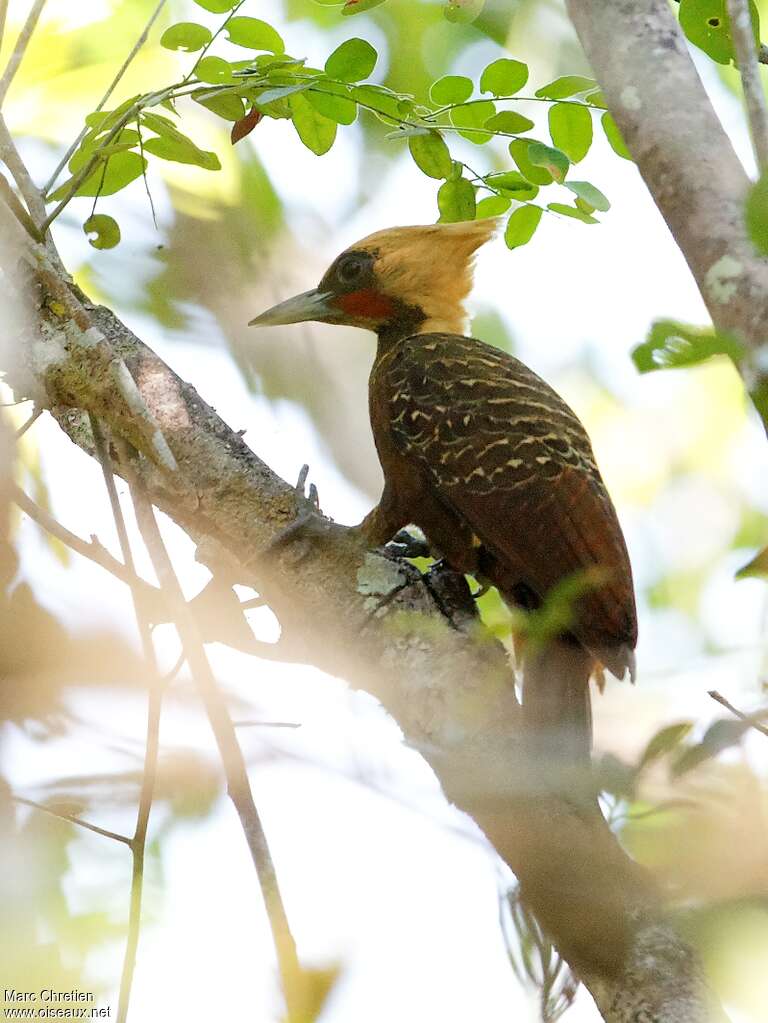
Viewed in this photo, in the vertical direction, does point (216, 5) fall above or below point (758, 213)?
above

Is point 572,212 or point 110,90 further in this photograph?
point 572,212

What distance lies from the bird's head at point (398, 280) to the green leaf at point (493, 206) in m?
0.69

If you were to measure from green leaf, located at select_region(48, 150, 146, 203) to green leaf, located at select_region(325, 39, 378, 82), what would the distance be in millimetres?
462

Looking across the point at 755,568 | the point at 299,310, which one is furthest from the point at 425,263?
the point at 755,568

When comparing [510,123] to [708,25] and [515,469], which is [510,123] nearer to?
[708,25]

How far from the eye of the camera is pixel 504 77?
2553mm

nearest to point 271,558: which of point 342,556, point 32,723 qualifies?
point 342,556

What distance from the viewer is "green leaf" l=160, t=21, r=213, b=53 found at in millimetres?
2307

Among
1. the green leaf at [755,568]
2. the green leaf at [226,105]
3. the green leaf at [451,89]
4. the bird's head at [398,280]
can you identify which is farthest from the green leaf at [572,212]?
the green leaf at [755,568]

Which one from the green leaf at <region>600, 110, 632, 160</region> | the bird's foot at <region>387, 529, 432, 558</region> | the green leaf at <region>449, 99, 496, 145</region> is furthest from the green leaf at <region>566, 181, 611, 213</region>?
the bird's foot at <region>387, 529, 432, 558</region>

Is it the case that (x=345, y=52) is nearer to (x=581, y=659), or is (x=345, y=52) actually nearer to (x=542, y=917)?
(x=581, y=659)

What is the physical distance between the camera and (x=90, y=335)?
2.34 meters

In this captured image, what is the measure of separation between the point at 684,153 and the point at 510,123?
1.26 meters

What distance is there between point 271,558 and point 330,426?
1.09 meters
